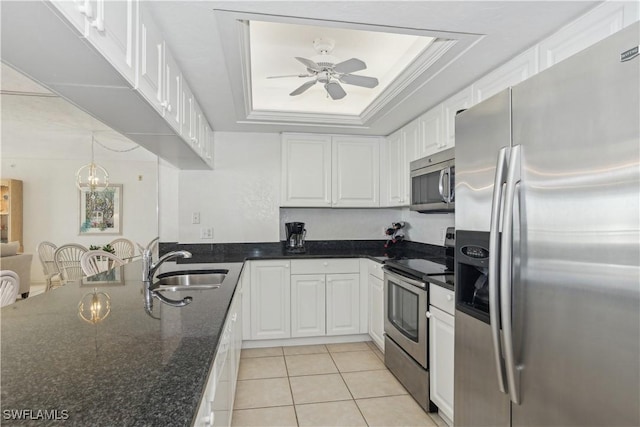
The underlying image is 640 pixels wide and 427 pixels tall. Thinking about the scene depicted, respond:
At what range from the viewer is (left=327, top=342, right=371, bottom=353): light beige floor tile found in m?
3.49

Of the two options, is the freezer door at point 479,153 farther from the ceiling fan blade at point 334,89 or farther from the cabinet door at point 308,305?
the cabinet door at point 308,305

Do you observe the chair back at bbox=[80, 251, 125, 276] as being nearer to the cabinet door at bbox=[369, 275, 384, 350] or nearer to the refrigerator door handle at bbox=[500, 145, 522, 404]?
the cabinet door at bbox=[369, 275, 384, 350]

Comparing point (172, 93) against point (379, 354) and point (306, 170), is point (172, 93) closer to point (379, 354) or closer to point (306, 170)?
point (306, 170)

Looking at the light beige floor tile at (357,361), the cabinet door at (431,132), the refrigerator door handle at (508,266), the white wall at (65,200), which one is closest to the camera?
the refrigerator door handle at (508,266)

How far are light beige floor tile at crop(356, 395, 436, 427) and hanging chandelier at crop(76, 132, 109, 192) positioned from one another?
3.18 meters

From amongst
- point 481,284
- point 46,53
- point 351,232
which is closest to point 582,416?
point 481,284

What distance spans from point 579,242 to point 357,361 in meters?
2.50

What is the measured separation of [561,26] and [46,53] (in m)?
2.17

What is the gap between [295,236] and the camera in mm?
3932

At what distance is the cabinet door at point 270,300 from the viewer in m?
3.52

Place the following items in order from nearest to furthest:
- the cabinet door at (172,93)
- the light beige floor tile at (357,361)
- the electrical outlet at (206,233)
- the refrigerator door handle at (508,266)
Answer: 1. the refrigerator door handle at (508,266)
2. the cabinet door at (172,93)
3. the light beige floor tile at (357,361)
4. the electrical outlet at (206,233)

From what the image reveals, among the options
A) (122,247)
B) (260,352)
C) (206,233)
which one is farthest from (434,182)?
(122,247)

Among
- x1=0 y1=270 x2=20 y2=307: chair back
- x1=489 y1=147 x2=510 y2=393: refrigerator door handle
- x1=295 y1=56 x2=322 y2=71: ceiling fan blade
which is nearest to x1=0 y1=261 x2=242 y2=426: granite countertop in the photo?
x1=0 y1=270 x2=20 y2=307: chair back

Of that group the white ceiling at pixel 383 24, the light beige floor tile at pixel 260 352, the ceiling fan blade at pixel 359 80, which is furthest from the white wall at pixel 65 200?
the ceiling fan blade at pixel 359 80
